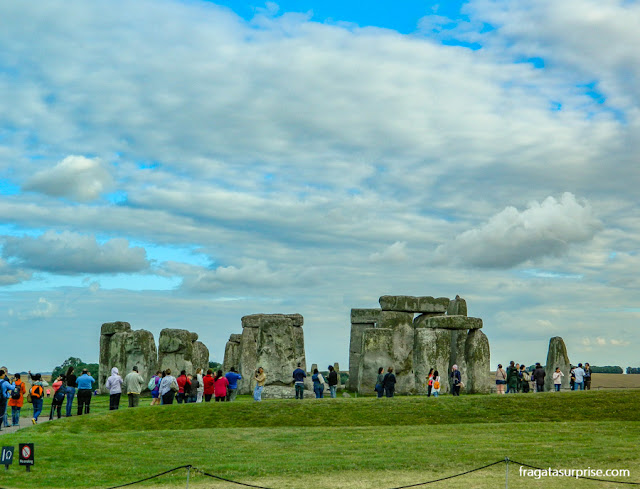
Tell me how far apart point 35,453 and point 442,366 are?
1818 centimetres

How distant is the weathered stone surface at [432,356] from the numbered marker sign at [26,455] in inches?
736

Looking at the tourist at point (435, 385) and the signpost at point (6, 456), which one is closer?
the signpost at point (6, 456)

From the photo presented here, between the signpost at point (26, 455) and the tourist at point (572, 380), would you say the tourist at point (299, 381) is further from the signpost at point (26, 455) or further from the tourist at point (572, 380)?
the signpost at point (26, 455)

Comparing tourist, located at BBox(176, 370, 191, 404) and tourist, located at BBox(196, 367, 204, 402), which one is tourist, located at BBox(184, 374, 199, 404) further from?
tourist, located at BBox(196, 367, 204, 402)

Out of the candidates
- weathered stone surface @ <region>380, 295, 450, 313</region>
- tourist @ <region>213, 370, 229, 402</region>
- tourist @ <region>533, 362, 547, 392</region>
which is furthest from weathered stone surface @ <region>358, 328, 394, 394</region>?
tourist @ <region>213, 370, 229, 402</region>

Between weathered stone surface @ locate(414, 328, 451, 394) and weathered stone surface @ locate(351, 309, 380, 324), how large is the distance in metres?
6.32

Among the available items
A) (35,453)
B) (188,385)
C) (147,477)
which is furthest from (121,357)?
(147,477)

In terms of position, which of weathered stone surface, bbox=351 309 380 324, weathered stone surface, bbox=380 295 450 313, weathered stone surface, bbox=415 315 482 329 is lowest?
weathered stone surface, bbox=415 315 482 329

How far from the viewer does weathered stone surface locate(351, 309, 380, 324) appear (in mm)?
39859

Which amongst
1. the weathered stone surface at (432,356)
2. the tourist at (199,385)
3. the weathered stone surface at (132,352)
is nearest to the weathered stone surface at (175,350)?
Answer: the weathered stone surface at (132,352)

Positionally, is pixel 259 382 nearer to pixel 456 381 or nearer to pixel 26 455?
pixel 456 381

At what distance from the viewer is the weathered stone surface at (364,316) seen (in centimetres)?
3986

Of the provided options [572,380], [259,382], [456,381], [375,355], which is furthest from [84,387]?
[572,380]

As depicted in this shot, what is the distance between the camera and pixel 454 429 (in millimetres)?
22969
